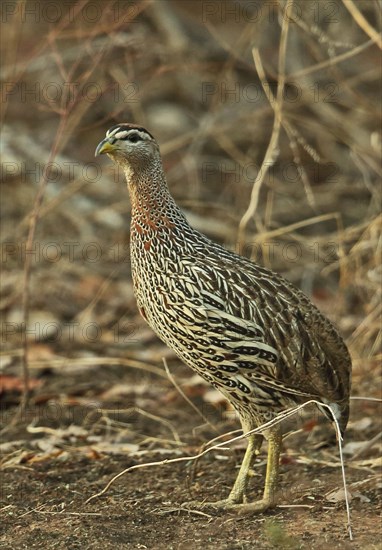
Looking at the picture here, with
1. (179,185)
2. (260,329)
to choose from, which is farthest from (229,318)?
(179,185)

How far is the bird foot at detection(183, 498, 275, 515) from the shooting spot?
4824mm

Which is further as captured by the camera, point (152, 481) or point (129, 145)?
point (152, 481)

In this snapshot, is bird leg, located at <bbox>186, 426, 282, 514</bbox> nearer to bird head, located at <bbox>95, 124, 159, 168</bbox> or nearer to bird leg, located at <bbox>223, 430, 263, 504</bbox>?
bird leg, located at <bbox>223, 430, 263, 504</bbox>

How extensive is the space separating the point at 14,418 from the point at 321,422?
1.97m

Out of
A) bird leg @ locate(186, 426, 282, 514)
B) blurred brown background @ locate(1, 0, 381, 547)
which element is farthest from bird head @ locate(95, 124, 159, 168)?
bird leg @ locate(186, 426, 282, 514)

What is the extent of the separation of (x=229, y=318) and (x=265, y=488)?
2.94 ft

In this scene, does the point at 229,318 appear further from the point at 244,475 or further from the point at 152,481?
the point at 152,481

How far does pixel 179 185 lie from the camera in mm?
10055

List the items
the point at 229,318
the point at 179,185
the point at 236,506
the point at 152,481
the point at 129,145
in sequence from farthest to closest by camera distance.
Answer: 1. the point at 179,185
2. the point at 152,481
3. the point at 129,145
4. the point at 236,506
5. the point at 229,318

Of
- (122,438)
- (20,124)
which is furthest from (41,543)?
(20,124)

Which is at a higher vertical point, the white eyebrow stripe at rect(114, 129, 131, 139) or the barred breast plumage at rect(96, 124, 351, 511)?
the white eyebrow stripe at rect(114, 129, 131, 139)

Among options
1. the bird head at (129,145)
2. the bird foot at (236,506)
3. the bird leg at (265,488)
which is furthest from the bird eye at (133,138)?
the bird foot at (236,506)

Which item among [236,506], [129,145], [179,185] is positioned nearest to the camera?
[236,506]

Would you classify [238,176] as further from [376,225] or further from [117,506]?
[117,506]
